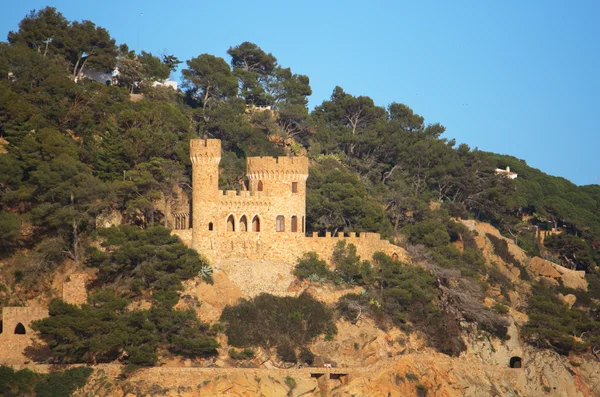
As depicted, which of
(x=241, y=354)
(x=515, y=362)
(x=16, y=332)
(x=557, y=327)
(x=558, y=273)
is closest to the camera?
(x=16, y=332)

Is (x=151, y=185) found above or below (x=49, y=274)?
above

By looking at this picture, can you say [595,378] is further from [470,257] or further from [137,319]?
[137,319]

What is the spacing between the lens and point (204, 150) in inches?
2312

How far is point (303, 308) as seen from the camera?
57.7 meters

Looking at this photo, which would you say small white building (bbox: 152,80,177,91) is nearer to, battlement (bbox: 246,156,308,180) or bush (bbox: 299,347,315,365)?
battlement (bbox: 246,156,308,180)

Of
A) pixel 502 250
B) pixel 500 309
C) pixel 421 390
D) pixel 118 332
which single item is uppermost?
pixel 502 250

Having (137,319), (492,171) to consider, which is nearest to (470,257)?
(492,171)

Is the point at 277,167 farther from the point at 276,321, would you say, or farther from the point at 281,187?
the point at 276,321

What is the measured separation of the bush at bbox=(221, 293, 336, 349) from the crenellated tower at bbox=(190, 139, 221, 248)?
4299mm

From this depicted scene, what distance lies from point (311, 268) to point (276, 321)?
14.2 feet

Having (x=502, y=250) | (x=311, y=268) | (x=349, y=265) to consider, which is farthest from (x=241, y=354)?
(x=502, y=250)

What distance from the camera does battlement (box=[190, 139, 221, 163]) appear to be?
192 ft

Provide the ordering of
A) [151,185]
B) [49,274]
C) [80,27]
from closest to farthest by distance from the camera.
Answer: [49,274] < [151,185] < [80,27]

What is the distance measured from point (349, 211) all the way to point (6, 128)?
19506 millimetres
